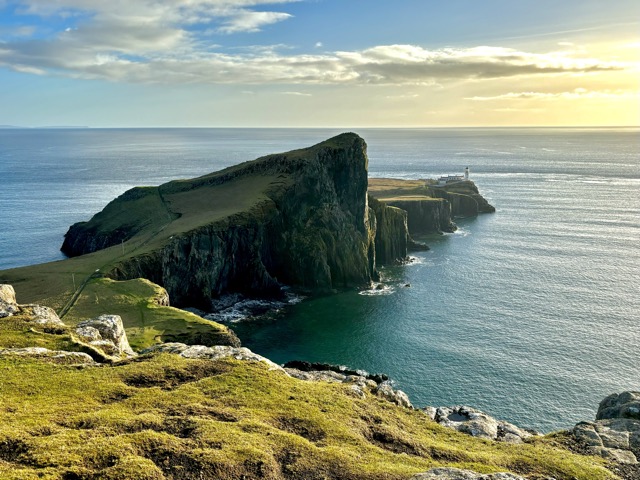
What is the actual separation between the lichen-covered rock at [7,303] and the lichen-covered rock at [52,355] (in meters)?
8.93

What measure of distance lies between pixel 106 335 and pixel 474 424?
34.2 m

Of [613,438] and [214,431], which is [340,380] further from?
[613,438]

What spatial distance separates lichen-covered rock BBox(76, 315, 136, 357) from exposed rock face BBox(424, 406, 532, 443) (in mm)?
28313

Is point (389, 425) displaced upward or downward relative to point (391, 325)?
upward

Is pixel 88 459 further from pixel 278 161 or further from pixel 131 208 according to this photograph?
pixel 131 208

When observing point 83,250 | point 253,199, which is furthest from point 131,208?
point 253,199

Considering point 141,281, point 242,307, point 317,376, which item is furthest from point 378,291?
point 317,376

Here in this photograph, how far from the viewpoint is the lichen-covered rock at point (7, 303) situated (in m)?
43.0

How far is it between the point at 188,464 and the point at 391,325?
6748 cm

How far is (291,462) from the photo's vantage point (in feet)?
82.7

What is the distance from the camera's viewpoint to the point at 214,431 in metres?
26.3

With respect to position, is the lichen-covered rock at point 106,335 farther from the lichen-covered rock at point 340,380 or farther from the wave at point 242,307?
the wave at point 242,307

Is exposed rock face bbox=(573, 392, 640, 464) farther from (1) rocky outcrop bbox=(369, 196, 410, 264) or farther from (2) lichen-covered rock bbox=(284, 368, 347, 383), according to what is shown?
(1) rocky outcrop bbox=(369, 196, 410, 264)

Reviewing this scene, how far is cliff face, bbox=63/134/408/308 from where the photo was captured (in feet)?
313
